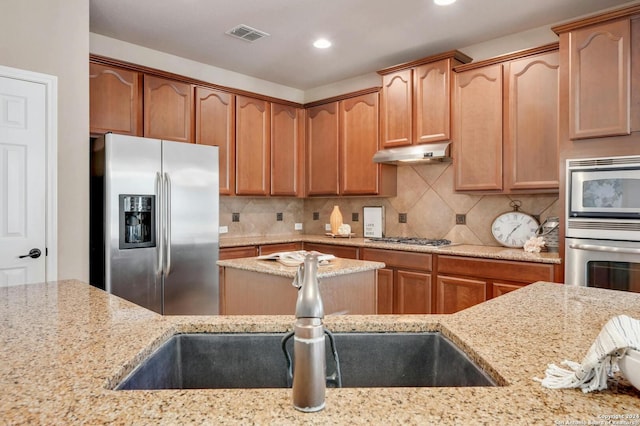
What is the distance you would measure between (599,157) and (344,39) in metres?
2.15

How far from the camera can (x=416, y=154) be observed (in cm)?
371

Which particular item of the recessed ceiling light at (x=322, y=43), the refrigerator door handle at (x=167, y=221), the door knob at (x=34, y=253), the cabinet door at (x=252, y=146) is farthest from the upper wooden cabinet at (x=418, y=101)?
the door knob at (x=34, y=253)

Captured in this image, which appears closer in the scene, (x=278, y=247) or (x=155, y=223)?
(x=155, y=223)

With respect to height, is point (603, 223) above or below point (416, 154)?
below

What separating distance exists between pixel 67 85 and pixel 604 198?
137 inches

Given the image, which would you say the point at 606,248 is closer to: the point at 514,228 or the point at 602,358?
the point at 514,228

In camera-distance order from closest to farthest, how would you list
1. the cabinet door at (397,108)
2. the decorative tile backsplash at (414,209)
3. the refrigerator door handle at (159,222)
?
the refrigerator door handle at (159,222), the decorative tile backsplash at (414,209), the cabinet door at (397,108)

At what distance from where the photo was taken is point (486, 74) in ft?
11.0

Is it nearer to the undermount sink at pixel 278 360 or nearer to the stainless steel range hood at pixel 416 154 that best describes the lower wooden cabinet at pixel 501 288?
the stainless steel range hood at pixel 416 154

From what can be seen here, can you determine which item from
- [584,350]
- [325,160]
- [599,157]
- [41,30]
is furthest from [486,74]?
[41,30]

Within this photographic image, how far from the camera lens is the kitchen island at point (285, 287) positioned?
7.16ft

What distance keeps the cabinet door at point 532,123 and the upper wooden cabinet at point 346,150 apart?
1300 mm

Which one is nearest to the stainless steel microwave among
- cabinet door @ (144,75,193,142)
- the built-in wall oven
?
the built-in wall oven

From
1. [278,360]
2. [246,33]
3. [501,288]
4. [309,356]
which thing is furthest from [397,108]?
[309,356]
